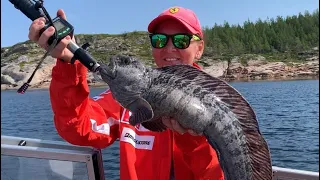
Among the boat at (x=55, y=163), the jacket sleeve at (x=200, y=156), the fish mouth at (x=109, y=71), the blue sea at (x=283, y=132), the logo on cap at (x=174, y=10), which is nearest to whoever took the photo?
the fish mouth at (x=109, y=71)

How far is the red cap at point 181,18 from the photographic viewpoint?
3869mm

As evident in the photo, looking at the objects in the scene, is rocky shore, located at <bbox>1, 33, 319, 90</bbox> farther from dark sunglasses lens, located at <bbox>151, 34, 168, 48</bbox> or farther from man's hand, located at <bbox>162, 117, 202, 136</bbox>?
man's hand, located at <bbox>162, 117, 202, 136</bbox>

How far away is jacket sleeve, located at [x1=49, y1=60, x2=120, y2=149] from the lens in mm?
3387

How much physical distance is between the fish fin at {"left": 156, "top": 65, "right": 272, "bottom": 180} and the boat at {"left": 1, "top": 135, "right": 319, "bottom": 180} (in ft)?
3.68

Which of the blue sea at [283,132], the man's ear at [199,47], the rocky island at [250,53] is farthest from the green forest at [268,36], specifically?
the man's ear at [199,47]

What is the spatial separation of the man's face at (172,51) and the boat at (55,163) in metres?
1.27

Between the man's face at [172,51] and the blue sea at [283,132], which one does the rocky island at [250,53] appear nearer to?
the blue sea at [283,132]

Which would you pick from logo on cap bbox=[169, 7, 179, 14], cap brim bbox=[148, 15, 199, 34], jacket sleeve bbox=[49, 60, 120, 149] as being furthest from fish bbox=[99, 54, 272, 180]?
logo on cap bbox=[169, 7, 179, 14]

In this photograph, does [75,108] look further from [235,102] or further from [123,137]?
[235,102]

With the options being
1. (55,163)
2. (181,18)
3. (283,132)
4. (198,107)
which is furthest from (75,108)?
(283,132)

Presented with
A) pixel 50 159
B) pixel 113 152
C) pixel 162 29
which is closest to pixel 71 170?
pixel 50 159

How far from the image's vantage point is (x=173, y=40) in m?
3.82

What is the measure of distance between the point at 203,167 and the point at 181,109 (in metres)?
0.74

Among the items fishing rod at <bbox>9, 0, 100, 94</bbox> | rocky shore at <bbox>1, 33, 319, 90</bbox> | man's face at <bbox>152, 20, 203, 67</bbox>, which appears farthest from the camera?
rocky shore at <bbox>1, 33, 319, 90</bbox>
